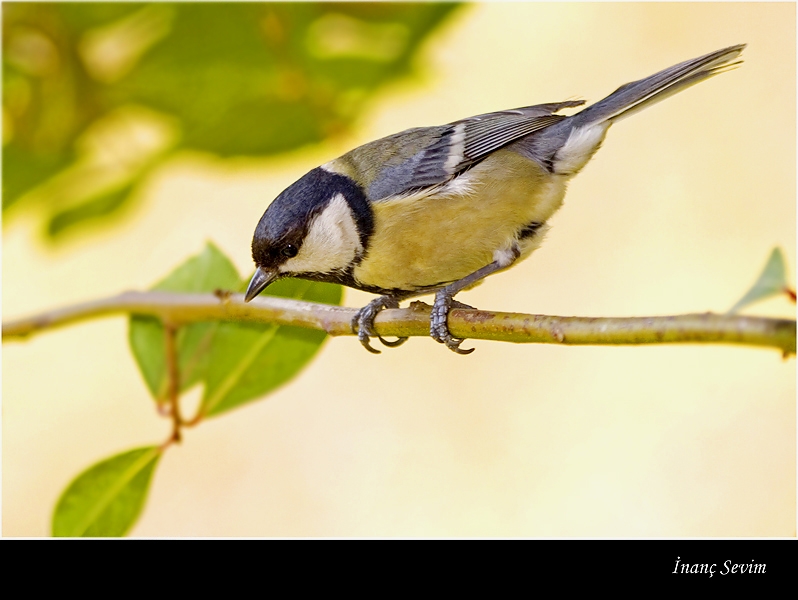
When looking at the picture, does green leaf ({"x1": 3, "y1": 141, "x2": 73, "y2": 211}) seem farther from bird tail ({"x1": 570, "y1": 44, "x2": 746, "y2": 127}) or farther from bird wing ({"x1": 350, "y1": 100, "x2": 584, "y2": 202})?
bird tail ({"x1": 570, "y1": 44, "x2": 746, "y2": 127})

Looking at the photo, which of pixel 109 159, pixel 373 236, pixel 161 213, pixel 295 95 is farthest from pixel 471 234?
pixel 161 213

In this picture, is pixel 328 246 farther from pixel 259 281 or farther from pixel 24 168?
pixel 24 168

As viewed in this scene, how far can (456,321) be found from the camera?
78cm

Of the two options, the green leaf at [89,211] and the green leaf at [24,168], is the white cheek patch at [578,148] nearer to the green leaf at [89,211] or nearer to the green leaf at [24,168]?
the green leaf at [89,211]

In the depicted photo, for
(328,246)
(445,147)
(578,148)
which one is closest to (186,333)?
(328,246)

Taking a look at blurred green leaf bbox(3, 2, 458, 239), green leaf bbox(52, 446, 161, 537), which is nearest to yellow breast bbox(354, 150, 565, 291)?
blurred green leaf bbox(3, 2, 458, 239)

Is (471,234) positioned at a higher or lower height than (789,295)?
higher

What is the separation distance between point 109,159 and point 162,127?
11 cm

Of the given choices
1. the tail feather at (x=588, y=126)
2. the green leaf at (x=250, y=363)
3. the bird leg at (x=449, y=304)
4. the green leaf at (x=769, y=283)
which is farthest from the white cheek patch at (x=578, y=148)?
the green leaf at (x=769, y=283)

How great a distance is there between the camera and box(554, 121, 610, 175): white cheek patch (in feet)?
4.13

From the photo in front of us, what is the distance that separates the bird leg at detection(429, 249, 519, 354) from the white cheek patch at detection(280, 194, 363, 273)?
0.49ft

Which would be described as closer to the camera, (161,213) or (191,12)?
(191,12)
